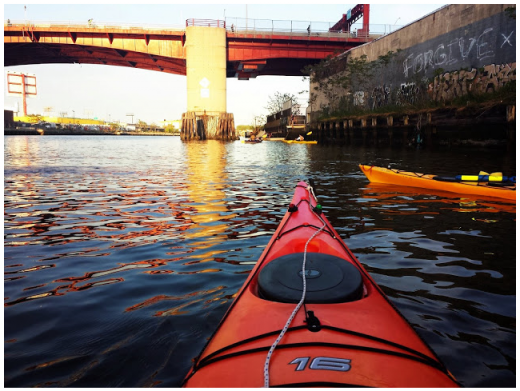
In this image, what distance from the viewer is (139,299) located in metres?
3.44

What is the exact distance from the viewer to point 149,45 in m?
39.5

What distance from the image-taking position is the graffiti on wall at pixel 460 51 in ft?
57.2

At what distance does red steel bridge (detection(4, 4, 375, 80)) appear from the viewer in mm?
37688

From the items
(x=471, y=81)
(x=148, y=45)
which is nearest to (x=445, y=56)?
(x=471, y=81)

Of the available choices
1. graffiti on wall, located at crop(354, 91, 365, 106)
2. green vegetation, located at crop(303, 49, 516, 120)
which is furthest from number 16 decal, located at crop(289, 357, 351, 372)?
graffiti on wall, located at crop(354, 91, 365, 106)

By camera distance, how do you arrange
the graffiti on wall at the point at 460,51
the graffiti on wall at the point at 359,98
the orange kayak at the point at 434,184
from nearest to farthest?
the orange kayak at the point at 434,184
the graffiti on wall at the point at 460,51
the graffiti on wall at the point at 359,98

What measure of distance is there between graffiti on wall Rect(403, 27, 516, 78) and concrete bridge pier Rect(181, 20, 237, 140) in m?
22.6

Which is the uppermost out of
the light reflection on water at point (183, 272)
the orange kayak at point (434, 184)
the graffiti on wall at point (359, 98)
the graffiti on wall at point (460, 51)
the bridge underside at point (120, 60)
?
the bridge underside at point (120, 60)

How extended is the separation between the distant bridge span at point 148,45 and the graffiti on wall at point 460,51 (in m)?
16.9

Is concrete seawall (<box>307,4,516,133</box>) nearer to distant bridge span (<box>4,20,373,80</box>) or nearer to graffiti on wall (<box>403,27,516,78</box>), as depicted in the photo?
A: graffiti on wall (<box>403,27,516,78</box>)

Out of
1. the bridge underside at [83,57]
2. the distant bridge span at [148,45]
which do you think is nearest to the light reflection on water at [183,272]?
the distant bridge span at [148,45]

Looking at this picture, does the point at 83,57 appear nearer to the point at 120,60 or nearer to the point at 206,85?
the point at 120,60

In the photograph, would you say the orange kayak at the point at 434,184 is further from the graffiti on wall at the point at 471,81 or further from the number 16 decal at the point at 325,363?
the graffiti on wall at the point at 471,81

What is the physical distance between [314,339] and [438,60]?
81.7 ft
